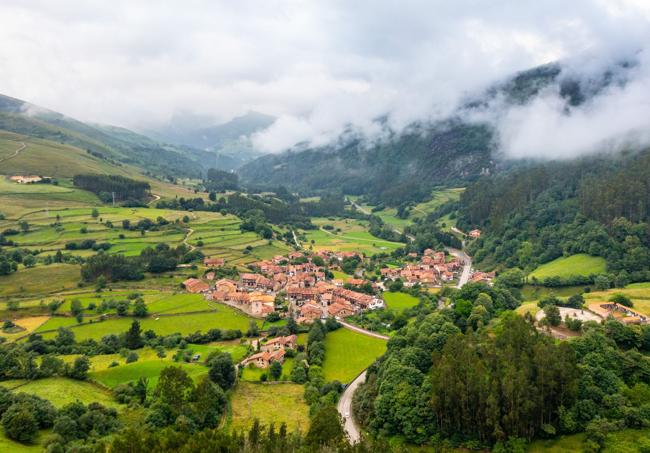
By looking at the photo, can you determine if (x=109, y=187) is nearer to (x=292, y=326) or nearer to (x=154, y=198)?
(x=154, y=198)

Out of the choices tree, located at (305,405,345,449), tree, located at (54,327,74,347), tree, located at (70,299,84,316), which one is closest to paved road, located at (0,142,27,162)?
tree, located at (70,299,84,316)

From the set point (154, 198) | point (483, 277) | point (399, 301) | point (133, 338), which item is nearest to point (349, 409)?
point (133, 338)

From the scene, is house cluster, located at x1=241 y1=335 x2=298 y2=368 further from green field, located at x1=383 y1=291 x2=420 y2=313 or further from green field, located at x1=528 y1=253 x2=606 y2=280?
green field, located at x1=528 y1=253 x2=606 y2=280

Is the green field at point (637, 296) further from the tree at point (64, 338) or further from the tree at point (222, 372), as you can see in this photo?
the tree at point (64, 338)

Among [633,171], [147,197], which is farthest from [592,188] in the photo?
[147,197]

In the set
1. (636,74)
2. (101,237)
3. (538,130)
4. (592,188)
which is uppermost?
(636,74)

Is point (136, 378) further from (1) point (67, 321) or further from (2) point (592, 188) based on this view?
(2) point (592, 188)
